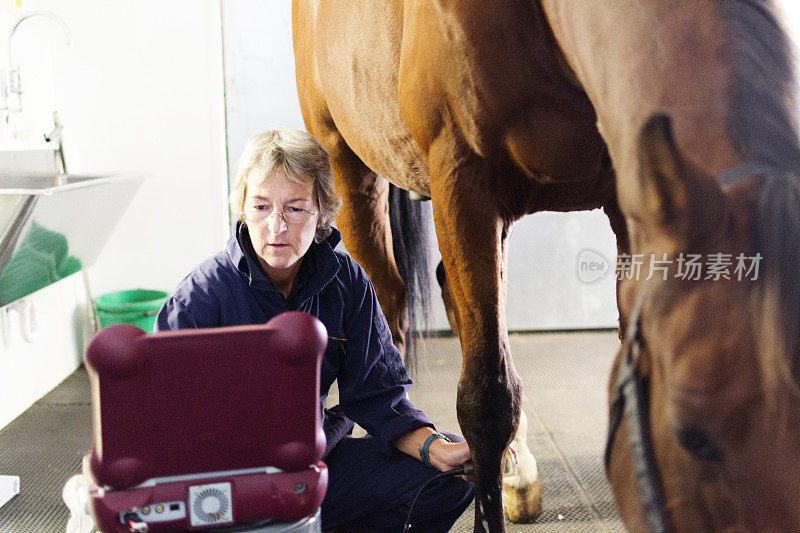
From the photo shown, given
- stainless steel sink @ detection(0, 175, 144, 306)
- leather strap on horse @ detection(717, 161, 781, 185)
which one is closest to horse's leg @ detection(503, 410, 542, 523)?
leather strap on horse @ detection(717, 161, 781, 185)

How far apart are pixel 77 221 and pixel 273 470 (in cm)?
220

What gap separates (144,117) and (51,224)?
110cm

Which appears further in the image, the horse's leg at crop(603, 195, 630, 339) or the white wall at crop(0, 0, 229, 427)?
the white wall at crop(0, 0, 229, 427)

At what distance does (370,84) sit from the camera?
184cm

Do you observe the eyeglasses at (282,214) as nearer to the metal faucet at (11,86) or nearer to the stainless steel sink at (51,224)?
the stainless steel sink at (51,224)

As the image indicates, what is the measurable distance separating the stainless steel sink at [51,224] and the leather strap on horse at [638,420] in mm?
1984

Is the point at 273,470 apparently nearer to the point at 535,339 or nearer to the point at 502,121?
the point at 502,121

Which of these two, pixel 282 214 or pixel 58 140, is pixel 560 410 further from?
pixel 58 140

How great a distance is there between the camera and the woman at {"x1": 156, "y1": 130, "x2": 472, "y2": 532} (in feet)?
3.98

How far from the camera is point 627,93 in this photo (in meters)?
0.80

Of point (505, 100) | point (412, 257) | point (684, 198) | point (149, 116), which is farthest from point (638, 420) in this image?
point (149, 116)

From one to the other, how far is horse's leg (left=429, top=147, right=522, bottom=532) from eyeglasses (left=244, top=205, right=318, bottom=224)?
0.32m

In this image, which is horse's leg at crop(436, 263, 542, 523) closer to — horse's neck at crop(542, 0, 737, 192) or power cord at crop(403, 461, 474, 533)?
power cord at crop(403, 461, 474, 533)

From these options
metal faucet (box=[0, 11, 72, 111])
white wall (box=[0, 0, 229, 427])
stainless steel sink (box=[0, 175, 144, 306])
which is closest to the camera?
stainless steel sink (box=[0, 175, 144, 306])
